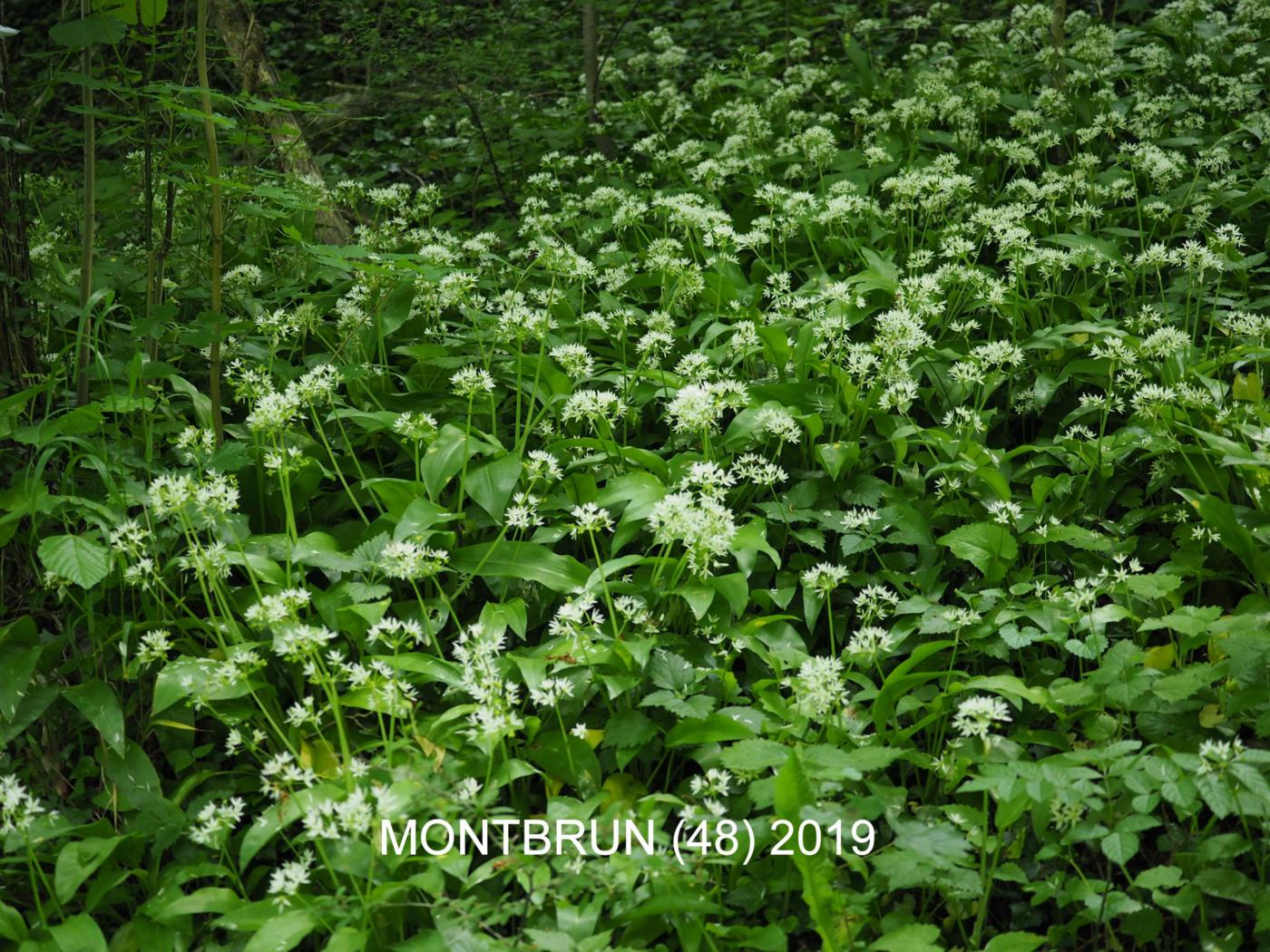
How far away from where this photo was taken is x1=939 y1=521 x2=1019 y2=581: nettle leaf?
2707 mm

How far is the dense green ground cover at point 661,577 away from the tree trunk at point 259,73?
392mm

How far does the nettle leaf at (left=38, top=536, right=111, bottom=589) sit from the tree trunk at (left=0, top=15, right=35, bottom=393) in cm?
98

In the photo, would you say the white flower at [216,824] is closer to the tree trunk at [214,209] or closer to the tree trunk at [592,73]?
the tree trunk at [214,209]

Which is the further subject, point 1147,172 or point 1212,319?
point 1147,172

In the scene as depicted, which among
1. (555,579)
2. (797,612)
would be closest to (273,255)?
(555,579)

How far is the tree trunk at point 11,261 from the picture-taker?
9.91 feet

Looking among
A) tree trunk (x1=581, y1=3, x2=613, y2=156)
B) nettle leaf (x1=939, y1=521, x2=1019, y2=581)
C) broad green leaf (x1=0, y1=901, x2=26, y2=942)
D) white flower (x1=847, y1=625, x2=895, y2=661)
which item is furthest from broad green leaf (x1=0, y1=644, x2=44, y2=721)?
tree trunk (x1=581, y1=3, x2=613, y2=156)

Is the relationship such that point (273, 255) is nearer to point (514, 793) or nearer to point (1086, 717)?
point (514, 793)

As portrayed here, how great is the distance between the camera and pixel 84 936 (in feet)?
6.60

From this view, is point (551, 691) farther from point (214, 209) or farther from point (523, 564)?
point (214, 209)

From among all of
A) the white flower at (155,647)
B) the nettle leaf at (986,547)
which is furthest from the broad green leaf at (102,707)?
the nettle leaf at (986,547)

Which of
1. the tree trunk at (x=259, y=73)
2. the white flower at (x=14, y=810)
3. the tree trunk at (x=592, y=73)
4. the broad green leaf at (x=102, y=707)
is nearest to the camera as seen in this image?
the white flower at (x=14, y=810)

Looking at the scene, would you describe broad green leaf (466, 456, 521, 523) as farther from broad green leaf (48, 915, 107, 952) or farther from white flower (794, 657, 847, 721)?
broad green leaf (48, 915, 107, 952)

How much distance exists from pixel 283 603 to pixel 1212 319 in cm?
321
